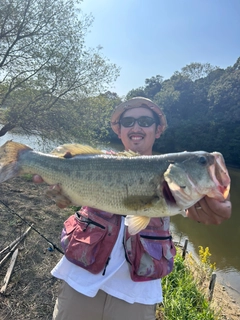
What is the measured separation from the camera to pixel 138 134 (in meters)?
2.59

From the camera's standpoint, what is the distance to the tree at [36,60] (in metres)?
11.8

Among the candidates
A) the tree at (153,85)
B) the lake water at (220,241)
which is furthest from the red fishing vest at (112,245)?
the tree at (153,85)

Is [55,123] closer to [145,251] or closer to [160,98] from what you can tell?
[145,251]

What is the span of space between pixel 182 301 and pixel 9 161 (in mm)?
3527

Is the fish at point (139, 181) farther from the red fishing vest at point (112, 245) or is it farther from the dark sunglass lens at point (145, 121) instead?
the dark sunglass lens at point (145, 121)

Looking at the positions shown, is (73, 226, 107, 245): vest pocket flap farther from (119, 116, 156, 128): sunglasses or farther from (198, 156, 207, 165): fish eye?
(119, 116, 156, 128): sunglasses

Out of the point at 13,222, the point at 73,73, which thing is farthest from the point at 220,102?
the point at 13,222

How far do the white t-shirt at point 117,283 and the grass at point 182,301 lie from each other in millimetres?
2338

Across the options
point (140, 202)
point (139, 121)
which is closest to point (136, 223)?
point (140, 202)

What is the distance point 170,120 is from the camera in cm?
4866

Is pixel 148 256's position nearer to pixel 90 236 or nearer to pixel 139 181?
pixel 90 236

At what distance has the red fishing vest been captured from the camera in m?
2.05

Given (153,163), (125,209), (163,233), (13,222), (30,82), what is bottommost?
(13,222)

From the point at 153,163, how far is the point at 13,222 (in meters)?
5.01
